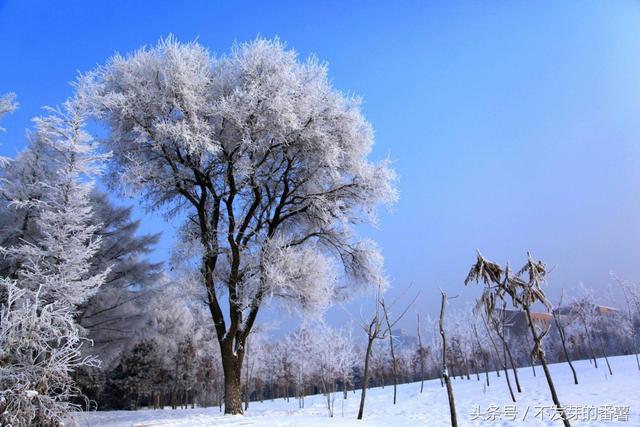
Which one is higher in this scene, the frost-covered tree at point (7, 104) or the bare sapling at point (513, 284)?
the frost-covered tree at point (7, 104)

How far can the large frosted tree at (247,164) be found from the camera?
11625 mm

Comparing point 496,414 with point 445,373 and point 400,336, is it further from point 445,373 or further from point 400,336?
point 400,336

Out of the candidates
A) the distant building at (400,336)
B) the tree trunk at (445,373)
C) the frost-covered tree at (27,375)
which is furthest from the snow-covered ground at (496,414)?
the distant building at (400,336)

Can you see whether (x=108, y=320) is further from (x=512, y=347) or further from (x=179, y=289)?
(x=512, y=347)

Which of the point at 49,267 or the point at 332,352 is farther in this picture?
the point at 332,352

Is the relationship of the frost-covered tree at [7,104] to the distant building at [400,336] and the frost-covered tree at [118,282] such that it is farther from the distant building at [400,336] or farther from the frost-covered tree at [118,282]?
the distant building at [400,336]

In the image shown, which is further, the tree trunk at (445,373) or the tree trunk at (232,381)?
the tree trunk at (232,381)

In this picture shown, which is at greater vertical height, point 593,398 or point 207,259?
point 207,259

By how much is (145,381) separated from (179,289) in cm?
2364

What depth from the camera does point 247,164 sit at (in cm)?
1203

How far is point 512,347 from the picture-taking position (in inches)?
2586

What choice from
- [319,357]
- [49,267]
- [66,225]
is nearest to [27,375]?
[49,267]

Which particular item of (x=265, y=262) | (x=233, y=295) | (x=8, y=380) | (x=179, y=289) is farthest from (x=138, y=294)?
(x=8, y=380)

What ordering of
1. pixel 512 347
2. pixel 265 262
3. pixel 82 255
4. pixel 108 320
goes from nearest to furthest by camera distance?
pixel 82 255
pixel 265 262
pixel 108 320
pixel 512 347
